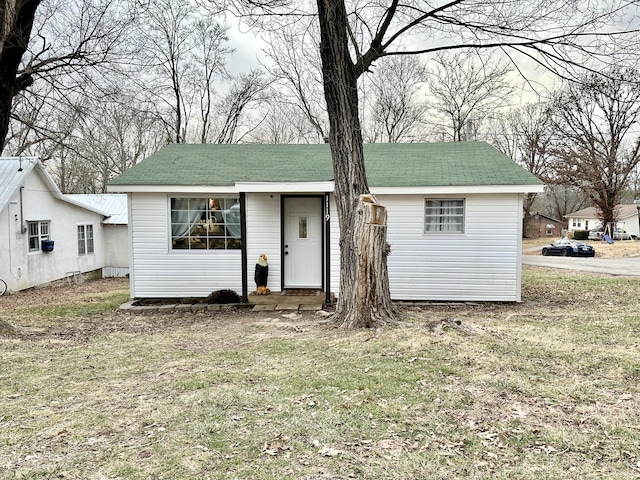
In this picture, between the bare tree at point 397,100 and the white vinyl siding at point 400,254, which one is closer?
the white vinyl siding at point 400,254

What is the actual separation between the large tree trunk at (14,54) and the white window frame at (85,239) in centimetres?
1130

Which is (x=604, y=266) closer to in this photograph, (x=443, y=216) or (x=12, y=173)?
(x=443, y=216)

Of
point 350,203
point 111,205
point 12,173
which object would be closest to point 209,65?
point 111,205

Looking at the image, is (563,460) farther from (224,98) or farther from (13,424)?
(224,98)

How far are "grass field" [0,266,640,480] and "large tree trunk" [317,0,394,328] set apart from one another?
1.89ft

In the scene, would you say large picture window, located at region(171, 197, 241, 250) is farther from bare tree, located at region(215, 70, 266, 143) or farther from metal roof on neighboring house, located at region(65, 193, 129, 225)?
bare tree, located at region(215, 70, 266, 143)

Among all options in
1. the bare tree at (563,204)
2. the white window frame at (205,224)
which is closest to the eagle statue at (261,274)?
the white window frame at (205,224)

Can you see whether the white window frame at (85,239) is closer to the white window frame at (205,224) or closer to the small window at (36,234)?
the small window at (36,234)

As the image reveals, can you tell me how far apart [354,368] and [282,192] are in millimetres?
5200

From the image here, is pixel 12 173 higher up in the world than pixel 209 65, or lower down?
lower down

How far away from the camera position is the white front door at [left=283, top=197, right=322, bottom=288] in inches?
391

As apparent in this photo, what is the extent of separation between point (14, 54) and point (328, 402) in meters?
7.57

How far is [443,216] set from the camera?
960 cm

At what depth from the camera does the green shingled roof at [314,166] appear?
30.7ft
